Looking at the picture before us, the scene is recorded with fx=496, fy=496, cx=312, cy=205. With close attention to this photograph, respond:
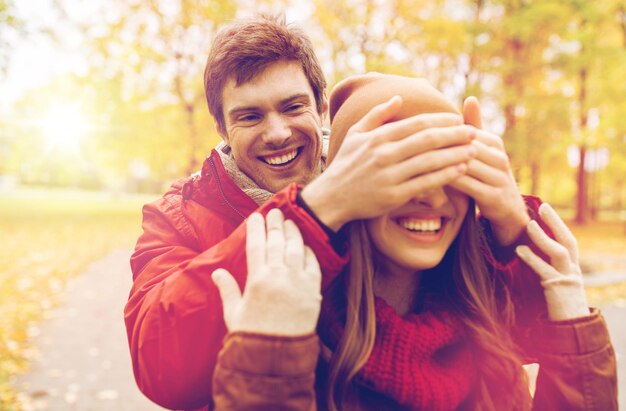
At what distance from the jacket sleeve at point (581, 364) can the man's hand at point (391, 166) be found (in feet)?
1.92

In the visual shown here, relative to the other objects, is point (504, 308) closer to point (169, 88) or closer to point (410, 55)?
point (410, 55)

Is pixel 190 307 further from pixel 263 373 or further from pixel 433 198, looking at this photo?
pixel 433 198

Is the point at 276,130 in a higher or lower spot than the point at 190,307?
higher

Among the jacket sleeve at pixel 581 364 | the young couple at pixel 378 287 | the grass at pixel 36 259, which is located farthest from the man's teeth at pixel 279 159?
the grass at pixel 36 259

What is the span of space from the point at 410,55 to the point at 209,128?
6610 millimetres

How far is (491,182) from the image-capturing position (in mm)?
1227

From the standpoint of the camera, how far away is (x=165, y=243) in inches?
65.0

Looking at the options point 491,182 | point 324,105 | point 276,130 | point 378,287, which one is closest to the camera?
point 491,182

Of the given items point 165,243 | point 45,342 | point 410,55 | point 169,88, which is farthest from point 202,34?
point 165,243

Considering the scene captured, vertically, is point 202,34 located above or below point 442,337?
above

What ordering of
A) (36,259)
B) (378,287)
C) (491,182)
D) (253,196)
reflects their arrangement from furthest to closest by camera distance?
(36,259) → (253,196) → (378,287) → (491,182)

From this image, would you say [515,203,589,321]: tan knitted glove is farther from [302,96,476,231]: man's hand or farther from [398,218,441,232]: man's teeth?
[302,96,476,231]: man's hand

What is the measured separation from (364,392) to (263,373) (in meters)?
0.37

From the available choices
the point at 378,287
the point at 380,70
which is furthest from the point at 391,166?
the point at 380,70
